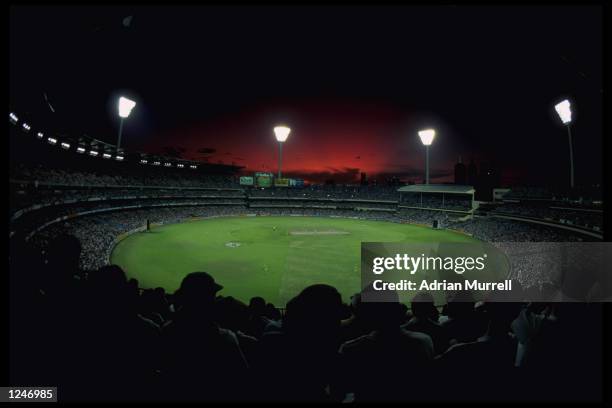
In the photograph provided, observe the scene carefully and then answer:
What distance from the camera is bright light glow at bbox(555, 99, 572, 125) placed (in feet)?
97.7

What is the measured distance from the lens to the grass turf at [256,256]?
21.4 meters

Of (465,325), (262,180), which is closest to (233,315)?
(465,325)

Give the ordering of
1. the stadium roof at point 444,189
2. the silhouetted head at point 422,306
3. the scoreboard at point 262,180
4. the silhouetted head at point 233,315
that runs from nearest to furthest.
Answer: the silhouetted head at point 422,306 → the silhouetted head at point 233,315 → the stadium roof at point 444,189 → the scoreboard at point 262,180

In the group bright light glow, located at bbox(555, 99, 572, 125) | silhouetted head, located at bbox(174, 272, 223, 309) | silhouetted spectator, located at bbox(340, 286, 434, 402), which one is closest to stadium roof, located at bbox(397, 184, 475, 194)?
bright light glow, located at bbox(555, 99, 572, 125)

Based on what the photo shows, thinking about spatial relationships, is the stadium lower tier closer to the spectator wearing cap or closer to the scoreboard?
the scoreboard

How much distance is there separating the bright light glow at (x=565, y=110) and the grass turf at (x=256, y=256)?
1903 centimetres

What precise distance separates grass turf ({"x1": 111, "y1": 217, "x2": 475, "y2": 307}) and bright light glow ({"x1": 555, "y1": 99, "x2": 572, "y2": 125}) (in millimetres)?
19026

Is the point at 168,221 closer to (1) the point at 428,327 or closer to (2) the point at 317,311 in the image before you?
(1) the point at 428,327

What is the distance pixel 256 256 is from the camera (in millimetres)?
30047

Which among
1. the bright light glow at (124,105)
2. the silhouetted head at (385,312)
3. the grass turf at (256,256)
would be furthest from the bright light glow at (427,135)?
the silhouetted head at (385,312)

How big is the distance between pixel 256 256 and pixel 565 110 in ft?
108

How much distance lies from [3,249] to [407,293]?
18695 millimetres

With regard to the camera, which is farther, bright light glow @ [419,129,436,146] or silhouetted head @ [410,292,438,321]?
bright light glow @ [419,129,436,146]

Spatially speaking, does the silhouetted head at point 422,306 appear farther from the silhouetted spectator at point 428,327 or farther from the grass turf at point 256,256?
the grass turf at point 256,256
